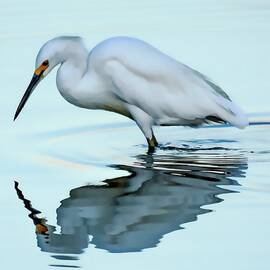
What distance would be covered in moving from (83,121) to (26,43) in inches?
121

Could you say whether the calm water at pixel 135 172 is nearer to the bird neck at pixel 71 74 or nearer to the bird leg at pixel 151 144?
the bird leg at pixel 151 144

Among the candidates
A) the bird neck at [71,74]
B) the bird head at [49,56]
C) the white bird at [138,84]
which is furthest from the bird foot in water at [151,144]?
the bird head at [49,56]

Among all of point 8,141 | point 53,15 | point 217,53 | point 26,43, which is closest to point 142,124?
point 8,141

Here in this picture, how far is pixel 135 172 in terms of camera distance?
9242mm

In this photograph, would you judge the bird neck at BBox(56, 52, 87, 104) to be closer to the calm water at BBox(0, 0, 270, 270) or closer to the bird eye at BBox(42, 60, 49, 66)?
the bird eye at BBox(42, 60, 49, 66)

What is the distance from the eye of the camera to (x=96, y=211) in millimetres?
8016

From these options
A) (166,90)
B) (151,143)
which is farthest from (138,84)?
(151,143)

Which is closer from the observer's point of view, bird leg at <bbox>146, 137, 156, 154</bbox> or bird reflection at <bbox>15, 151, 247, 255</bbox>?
bird reflection at <bbox>15, 151, 247, 255</bbox>

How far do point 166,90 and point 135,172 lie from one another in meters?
1.19

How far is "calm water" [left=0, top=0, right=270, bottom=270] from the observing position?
23.2 ft

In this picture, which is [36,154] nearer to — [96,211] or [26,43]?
[96,211]

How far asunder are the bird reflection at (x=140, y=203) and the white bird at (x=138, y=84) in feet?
1.54

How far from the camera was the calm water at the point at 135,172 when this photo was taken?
23.2ft

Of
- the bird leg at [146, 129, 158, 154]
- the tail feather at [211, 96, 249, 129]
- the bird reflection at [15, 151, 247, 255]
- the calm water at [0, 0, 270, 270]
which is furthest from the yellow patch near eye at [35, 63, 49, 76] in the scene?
the tail feather at [211, 96, 249, 129]
